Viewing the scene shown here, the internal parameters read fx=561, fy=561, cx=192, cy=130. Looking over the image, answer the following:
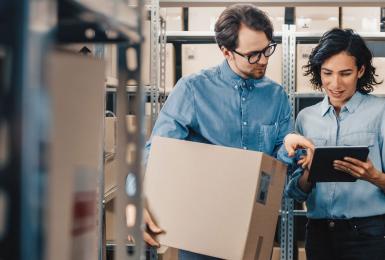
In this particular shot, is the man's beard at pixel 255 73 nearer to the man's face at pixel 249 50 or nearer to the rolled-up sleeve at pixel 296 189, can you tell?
the man's face at pixel 249 50

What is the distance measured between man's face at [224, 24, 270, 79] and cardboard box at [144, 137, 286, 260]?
1.18ft

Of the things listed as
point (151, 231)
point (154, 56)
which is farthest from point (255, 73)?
point (154, 56)

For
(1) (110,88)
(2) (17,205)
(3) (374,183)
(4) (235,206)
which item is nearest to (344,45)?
(3) (374,183)

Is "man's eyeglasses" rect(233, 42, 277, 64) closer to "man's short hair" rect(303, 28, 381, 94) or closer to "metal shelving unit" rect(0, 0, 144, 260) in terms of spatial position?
"man's short hair" rect(303, 28, 381, 94)

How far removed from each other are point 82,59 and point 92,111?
0.07 meters

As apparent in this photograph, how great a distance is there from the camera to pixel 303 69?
313cm

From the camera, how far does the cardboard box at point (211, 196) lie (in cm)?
158

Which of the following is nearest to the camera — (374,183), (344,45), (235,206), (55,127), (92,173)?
(55,127)

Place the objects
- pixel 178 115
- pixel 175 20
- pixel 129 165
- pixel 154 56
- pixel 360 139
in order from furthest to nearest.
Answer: pixel 175 20 → pixel 154 56 → pixel 360 139 → pixel 178 115 → pixel 129 165

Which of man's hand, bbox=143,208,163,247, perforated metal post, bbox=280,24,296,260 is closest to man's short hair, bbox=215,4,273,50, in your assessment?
man's hand, bbox=143,208,163,247

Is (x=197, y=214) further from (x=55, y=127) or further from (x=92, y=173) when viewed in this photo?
(x=55, y=127)

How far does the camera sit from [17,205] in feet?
1.28

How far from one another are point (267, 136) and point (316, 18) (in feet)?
5.61

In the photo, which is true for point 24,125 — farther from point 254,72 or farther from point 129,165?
point 254,72
